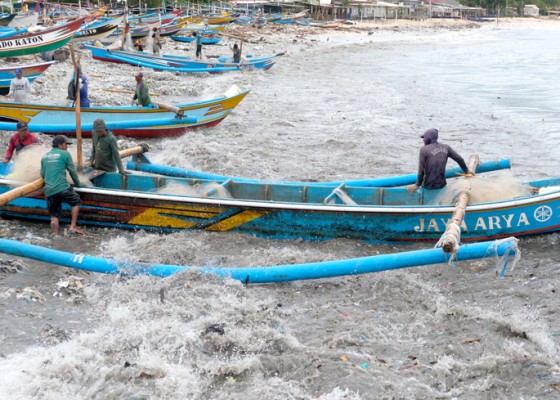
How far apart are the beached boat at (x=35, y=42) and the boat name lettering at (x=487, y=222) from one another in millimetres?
14173

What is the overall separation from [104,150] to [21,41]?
1166 cm

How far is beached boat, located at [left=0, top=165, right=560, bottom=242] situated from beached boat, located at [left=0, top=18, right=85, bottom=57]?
10.8 m

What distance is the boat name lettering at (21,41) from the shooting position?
755 inches

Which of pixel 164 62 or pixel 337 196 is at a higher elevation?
pixel 164 62

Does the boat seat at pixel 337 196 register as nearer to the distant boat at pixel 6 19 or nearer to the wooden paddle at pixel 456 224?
the wooden paddle at pixel 456 224

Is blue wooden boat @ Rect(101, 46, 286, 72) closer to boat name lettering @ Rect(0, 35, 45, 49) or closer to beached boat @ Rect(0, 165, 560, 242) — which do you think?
boat name lettering @ Rect(0, 35, 45, 49)

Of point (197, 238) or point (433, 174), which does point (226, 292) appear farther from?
point (433, 174)

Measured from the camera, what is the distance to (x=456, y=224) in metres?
6.89

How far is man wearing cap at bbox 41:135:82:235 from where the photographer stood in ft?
29.3

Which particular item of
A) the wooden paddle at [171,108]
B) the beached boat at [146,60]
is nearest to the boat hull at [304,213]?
the wooden paddle at [171,108]

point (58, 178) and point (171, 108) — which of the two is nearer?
point (58, 178)

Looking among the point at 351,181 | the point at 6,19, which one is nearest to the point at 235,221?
the point at 351,181

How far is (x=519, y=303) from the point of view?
24.6 ft

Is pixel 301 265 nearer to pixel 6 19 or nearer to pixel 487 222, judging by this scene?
pixel 487 222
